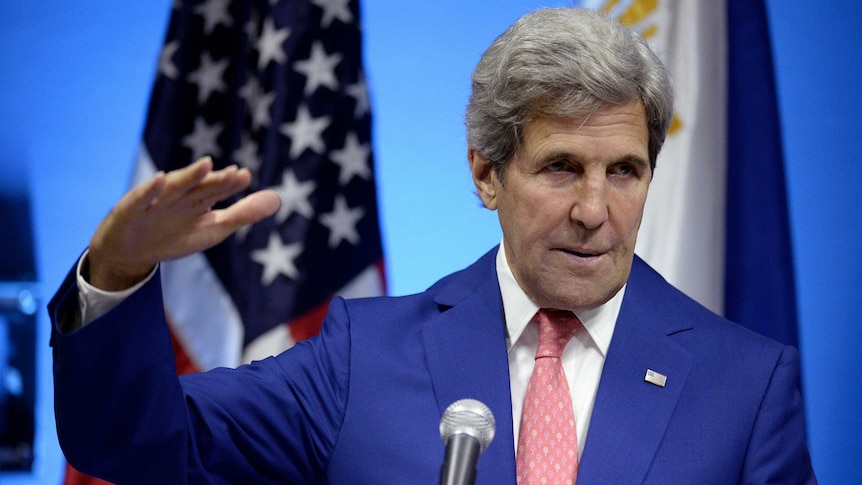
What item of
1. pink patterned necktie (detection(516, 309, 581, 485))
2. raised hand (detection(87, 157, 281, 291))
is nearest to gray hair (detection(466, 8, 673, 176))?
pink patterned necktie (detection(516, 309, 581, 485))

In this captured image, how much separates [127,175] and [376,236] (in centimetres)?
103

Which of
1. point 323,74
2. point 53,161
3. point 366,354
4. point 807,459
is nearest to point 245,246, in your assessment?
point 323,74

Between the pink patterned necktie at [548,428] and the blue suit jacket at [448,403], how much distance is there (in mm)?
32

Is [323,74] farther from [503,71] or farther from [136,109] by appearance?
[503,71]

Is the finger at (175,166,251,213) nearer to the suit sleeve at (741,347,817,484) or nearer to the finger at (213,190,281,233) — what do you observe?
the finger at (213,190,281,233)

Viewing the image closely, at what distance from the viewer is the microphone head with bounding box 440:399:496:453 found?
1.10 metres

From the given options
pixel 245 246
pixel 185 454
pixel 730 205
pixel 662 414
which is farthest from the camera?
pixel 245 246

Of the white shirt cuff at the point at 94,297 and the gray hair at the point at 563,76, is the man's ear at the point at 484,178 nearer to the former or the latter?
the gray hair at the point at 563,76

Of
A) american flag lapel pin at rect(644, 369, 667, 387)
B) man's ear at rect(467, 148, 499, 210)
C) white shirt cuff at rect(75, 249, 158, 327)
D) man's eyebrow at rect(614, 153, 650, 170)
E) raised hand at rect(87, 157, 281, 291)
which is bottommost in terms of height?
american flag lapel pin at rect(644, 369, 667, 387)

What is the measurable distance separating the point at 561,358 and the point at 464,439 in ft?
2.22

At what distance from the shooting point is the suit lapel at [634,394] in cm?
157

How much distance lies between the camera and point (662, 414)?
5.39 feet

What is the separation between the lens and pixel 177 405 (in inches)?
55.8

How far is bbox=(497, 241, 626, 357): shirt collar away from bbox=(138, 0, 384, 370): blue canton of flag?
4.66 feet
